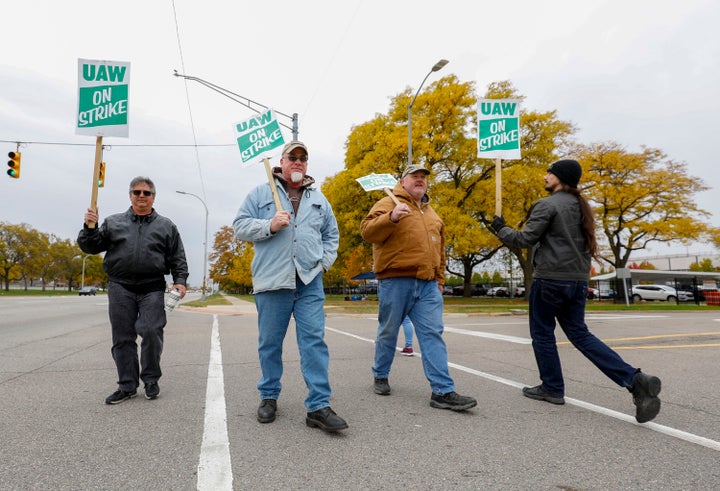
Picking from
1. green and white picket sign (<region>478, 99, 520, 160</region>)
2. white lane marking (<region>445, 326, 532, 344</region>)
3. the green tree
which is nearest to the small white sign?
green and white picket sign (<region>478, 99, 520, 160</region>)

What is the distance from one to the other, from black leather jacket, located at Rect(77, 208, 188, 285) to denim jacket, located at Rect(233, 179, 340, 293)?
3.01 feet

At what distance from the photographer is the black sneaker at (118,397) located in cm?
361

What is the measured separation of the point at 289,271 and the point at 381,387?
4.95 ft

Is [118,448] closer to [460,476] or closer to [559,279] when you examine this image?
[460,476]

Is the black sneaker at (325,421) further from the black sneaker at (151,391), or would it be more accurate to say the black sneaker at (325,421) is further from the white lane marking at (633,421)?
the white lane marking at (633,421)

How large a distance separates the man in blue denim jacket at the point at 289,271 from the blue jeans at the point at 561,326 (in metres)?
1.75

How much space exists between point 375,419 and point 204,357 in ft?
12.1

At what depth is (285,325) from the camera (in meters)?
3.33

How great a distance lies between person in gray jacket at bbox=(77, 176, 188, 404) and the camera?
375cm

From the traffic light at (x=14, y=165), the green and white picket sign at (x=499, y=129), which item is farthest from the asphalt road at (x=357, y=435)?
the traffic light at (x=14, y=165)

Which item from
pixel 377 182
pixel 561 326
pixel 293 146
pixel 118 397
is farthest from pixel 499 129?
pixel 118 397

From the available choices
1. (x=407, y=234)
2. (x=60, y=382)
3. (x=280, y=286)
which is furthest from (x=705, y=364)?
(x=60, y=382)

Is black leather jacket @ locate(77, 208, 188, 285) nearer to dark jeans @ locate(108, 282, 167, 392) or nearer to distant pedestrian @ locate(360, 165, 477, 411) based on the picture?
dark jeans @ locate(108, 282, 167, 392)

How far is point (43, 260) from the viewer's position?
60219 mm
